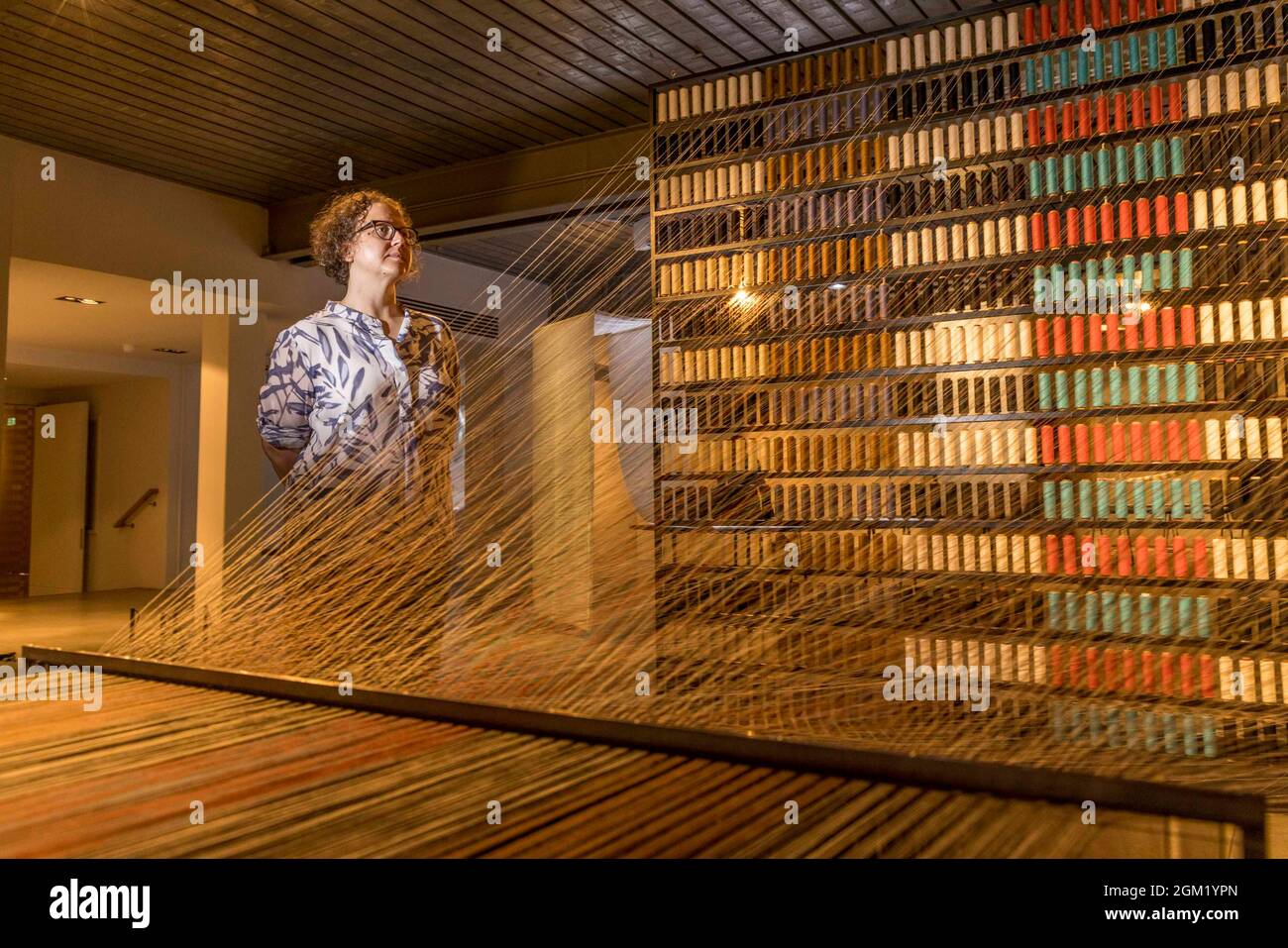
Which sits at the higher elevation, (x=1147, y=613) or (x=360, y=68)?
(x=360, y=68)

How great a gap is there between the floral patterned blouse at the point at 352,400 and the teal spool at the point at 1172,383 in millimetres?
2649

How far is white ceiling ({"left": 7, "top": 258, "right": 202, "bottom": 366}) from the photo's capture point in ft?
17.9

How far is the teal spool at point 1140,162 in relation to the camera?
11.3 feet

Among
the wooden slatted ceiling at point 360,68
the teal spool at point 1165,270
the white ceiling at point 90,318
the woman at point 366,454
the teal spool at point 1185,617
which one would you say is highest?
the wooden slatted ceiling at point 360,68

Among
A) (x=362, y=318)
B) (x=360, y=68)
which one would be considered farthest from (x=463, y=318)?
(x=362, y=318)

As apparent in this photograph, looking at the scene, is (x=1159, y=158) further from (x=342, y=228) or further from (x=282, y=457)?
(x=282, y=457)

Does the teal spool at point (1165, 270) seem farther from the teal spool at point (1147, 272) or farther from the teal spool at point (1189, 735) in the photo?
the teal spool at point (1189, 735)

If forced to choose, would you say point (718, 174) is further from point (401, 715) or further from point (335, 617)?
point (401, 715)

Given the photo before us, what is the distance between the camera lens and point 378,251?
1.64 metres

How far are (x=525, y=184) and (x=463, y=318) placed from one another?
239cm

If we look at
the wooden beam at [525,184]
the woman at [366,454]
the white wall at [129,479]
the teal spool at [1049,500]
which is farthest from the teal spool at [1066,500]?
the white wall at [129,479]

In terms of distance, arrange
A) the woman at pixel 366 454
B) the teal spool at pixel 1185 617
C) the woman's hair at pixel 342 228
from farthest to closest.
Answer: the teal spool at pixel 1185 617
the woman's hair at pixel 342 228
the woman at pixel 366 454

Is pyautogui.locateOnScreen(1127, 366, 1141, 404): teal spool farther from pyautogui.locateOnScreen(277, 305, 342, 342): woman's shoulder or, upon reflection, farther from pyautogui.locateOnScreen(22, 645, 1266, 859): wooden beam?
pyautogui.locateOnScreen(22, 645, 1266, 859): wooden beam

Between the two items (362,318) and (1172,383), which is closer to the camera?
(362,318)
